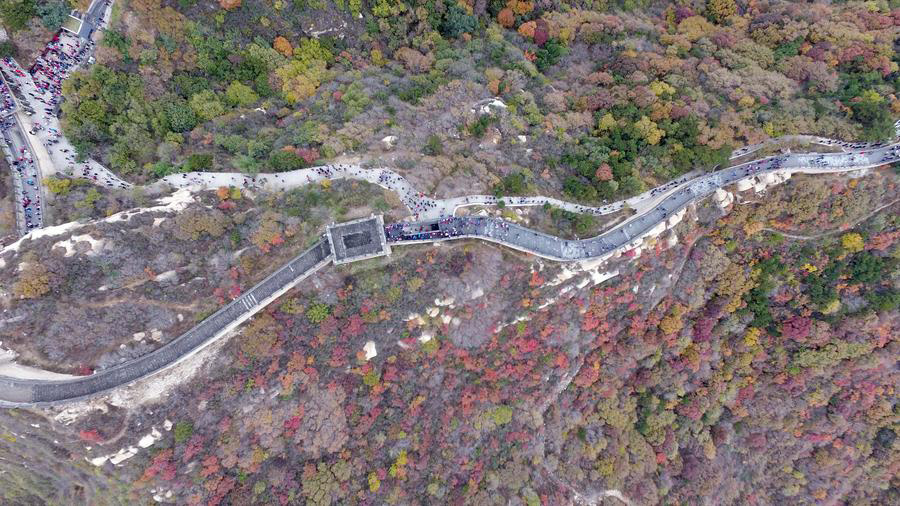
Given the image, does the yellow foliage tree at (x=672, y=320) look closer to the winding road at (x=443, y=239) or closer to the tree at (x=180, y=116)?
the winding road at (x=443, y=239)

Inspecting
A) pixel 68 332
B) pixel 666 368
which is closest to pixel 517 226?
pixel 666 368

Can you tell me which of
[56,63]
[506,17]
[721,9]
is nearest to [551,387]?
[506,17]

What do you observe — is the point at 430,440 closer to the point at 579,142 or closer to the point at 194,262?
the point at 194,262

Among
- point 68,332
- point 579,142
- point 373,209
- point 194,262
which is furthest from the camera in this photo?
point 579,142

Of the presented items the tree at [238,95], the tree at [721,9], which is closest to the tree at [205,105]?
the tree at [238,95]

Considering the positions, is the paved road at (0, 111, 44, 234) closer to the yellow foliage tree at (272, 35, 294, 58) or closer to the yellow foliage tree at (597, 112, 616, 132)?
the yellow foliage tree at (272, 35, 294, 58)
